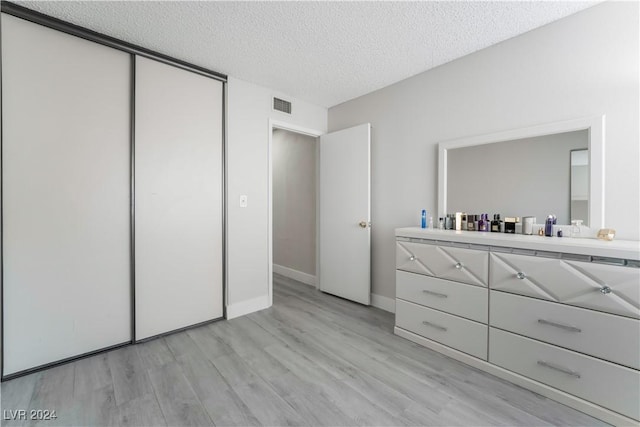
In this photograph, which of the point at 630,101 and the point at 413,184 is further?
the point at 413,184

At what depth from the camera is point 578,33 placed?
192 centimetres

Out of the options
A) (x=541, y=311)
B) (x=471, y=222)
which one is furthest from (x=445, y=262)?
(x=541, y=311)

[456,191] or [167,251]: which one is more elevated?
[456,191]

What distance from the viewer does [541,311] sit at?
173 centimetres

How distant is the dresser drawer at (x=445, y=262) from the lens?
200cm

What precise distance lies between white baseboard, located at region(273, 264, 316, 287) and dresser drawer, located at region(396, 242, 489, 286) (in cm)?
190

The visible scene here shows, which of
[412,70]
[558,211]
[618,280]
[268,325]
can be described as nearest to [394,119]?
[412,70]

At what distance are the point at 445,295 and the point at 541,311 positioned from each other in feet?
1.98

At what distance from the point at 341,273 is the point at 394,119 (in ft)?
6.42

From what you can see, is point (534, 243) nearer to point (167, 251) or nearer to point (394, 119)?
point (394, 119)

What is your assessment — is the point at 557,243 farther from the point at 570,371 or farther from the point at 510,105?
the point at 510,105

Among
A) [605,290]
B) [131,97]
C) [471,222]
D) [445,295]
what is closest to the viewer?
[605,290]

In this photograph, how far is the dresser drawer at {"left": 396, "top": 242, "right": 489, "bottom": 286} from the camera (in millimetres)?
2002

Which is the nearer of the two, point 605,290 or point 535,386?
point 605,290
